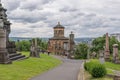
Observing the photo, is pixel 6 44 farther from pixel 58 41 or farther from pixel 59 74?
pixel 58 41

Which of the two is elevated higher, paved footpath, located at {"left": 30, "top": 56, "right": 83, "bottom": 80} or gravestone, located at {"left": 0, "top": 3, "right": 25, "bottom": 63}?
gravestone, located at {"left": 0, "top": 3, "right": 25, "bottom": 63}

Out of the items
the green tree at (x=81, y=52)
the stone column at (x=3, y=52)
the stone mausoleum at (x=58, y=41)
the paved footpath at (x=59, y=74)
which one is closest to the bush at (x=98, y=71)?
the paved footpath at (x=59, y=74)

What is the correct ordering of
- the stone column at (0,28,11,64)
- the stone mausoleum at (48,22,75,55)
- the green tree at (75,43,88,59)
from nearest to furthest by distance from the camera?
1. the stone column at (0,28,11,64)
2. the green tree at (75,43,88,59)
3. the stone mausoleum at (48,22,75,55)

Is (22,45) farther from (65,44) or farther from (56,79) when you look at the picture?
(56,79)

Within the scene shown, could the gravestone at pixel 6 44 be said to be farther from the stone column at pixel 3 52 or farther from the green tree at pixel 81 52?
the green tree at pixel 81 52

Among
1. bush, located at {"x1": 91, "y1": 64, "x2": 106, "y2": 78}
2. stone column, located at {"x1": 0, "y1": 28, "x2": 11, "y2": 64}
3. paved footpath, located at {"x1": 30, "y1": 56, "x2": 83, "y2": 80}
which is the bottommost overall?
paved footpath, located at {"x1": 30, "y1": 56, "x2": 83, "y2": 80}

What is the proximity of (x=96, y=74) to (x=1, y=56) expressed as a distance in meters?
12.6

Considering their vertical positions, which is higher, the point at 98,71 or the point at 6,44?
the point at 6,44

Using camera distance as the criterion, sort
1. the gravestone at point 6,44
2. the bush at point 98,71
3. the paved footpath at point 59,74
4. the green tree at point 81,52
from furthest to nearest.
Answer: the green tree at point 81,52 → the gravestone at point 6,44 → the paved footpath at point 59,74 → the bush at point 98,71

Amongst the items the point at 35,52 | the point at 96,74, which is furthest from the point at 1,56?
the point at 35,52

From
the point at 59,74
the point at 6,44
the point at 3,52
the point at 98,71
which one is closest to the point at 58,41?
the point at 6,44

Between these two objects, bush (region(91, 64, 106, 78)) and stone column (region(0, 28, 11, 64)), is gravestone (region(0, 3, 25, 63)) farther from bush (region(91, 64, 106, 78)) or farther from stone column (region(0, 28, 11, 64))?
bush (region(91, 64, 106, 78))

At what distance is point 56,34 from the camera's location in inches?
3866

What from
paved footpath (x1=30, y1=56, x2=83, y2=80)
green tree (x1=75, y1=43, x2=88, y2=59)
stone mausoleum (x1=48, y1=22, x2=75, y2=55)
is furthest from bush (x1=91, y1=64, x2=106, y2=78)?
stone mausoleum (x1=48, y1=22, x2=75, y2=55)
